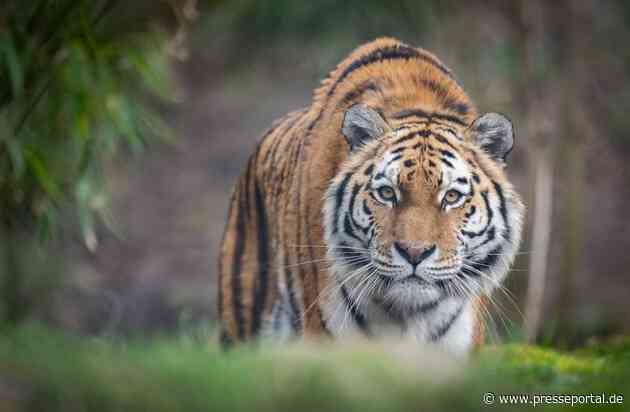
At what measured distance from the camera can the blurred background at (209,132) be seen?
5844 millimetres

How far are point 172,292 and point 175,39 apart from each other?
5.80m

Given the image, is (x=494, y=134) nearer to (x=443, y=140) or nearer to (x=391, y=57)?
(x=443, y=140)

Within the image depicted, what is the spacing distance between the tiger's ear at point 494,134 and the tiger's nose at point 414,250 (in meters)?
0.55

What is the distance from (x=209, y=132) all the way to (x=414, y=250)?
11.0m

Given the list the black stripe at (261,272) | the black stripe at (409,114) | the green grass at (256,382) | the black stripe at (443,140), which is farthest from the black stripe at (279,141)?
the green grass at (256,382)

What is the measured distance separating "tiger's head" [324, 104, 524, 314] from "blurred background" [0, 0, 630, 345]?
299 mm

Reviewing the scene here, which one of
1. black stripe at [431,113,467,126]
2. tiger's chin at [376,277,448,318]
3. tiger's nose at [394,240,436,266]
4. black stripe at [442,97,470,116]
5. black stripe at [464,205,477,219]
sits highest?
black stripe at [442,97,470,116]

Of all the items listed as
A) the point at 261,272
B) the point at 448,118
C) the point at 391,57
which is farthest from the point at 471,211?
the point at 261,272

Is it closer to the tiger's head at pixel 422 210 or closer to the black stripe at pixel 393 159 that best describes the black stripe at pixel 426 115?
the tiger's head at pixel 422 210

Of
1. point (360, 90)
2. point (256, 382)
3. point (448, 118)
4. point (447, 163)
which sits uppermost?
point (360, 90)

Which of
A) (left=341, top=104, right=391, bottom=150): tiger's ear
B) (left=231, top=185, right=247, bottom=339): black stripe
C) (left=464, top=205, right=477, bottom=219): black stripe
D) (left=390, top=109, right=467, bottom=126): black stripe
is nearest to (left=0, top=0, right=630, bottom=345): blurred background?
(left=464, top=205, right=477, bottom=219): black stripe

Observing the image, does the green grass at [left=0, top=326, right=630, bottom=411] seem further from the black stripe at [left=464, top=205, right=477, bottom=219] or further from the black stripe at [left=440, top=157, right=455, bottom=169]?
the black stripe at [left=440, top=157, right=455, bottom=169]

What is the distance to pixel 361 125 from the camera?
3773mm

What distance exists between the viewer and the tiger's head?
11.5ft
